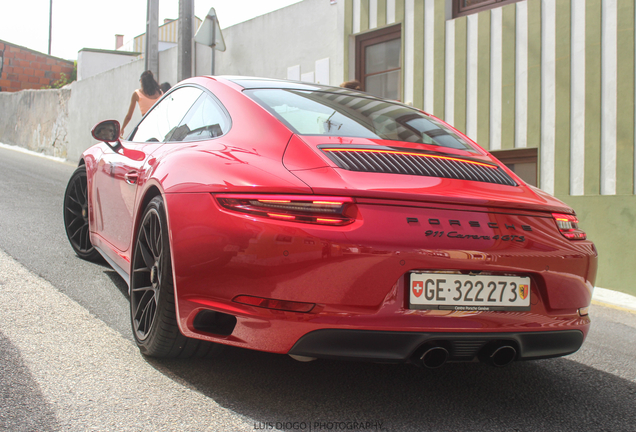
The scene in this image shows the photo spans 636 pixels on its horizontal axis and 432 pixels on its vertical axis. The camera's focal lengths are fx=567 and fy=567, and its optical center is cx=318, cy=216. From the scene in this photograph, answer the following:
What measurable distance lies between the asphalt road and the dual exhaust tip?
235mm

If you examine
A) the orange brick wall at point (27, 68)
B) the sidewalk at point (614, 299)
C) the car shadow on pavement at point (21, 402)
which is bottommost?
the sidewalk at point (614, 299)

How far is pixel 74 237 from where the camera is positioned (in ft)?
14.6

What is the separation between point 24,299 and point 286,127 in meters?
2.00

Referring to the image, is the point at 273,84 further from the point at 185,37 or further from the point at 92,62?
the point at 92,62

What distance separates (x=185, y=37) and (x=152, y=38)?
10.7ft

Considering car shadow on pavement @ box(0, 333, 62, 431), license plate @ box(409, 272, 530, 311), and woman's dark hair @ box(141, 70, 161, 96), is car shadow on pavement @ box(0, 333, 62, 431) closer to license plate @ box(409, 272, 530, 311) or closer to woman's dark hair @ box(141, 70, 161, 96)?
license plate @ box(409, 272, 530, 311)

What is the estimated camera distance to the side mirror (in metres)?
3.64

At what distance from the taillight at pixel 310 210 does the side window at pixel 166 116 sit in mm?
1269

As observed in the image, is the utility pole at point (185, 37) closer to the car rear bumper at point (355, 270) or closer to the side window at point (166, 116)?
the side window at point (166, 116)

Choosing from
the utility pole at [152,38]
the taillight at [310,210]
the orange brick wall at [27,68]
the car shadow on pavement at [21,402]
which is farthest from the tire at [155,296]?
the orange brick wall at [27,68]

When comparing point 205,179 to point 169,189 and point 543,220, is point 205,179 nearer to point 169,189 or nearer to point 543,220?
point 169,189

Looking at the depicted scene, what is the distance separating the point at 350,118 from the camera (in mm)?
2596

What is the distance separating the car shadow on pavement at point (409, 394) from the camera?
83.3 inches

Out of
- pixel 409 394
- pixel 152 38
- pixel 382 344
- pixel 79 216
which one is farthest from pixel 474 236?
pixel 152 38
